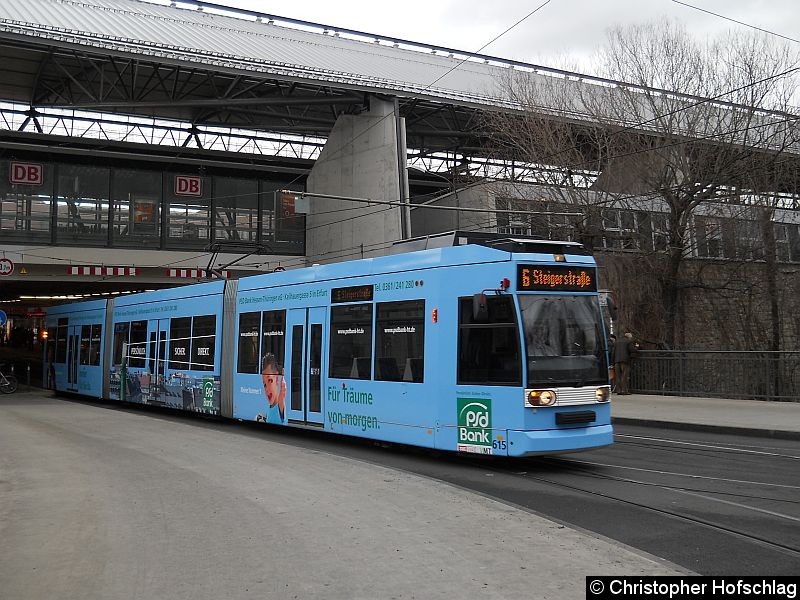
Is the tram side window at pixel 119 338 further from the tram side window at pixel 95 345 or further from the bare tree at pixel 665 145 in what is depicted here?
the bare tree at pixel 665 145

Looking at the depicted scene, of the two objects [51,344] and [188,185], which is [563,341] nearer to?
[51,344]

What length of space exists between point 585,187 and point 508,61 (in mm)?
17732

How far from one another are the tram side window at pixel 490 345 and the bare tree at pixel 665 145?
14.0 metres

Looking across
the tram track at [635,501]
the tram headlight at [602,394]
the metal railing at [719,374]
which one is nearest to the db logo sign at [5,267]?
the metal railing at [719,374]

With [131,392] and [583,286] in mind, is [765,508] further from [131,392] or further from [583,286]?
[131,392]

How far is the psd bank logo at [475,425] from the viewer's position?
1103cm

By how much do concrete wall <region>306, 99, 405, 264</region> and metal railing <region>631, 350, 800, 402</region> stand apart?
11463 millimetres

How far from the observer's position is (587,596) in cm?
534

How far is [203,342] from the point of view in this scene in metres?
19.1

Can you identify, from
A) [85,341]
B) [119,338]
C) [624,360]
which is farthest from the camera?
[85,341]

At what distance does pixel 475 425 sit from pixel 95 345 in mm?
18755

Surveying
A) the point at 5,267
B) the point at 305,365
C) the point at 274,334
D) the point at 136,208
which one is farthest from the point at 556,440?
the point at 136,208

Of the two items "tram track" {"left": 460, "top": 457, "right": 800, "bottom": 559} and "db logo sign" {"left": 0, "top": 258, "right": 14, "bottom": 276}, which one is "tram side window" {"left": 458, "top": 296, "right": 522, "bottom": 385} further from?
"db logo sign" {"left": 0, "top": 258, "right": 14, "bottom": 276}

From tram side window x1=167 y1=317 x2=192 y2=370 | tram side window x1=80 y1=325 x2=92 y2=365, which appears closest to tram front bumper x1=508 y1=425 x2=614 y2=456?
tram side window x1=167 y1=317 x2=192 y2=370
